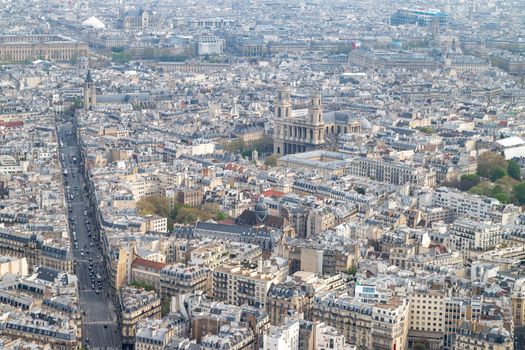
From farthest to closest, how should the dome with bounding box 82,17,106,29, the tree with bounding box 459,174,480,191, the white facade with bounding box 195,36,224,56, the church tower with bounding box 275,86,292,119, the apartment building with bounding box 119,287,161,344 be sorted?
1. the dome with bounding box 82,17,106,29
2. the white facade with bounding box 195,36,224,56
3. the church tower with bounding box 275,86,292,119
4. the tree with bounding box 459,174,480,191
5. the apartment building with bounding box 119,287,161,344

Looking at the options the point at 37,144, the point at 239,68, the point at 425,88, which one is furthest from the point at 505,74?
the point at 37,144

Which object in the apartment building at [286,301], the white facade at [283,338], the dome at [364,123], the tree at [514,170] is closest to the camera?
the white facade at [283,338]

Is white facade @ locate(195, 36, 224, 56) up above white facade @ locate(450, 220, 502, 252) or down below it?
below

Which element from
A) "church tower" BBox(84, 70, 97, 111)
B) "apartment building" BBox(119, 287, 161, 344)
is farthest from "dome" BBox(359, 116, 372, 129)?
"apartment building" BBox(119, 287, 161, 344)

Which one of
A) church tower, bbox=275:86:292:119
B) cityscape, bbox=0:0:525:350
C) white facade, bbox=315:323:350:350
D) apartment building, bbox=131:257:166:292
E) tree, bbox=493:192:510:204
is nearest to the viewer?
white facade, bbox=315:323:350:350

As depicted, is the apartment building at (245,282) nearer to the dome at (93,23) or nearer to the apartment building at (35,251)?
the apartment building at (35,251)

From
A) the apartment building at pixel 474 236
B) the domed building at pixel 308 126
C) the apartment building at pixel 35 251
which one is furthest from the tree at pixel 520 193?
the apartment building at pixel 35 251

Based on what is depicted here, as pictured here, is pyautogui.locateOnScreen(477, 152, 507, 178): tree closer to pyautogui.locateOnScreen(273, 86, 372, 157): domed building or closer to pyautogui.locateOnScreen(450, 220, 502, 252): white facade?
pyautogui.locateOnScreen(273, 86, 372, 157): domed building
